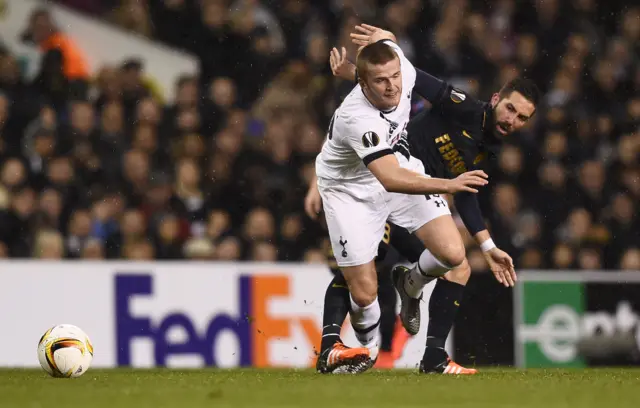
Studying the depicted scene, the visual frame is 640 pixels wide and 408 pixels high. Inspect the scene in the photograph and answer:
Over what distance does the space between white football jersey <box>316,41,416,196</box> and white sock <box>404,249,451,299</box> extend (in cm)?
53

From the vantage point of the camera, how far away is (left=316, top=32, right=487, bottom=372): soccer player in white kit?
21.2 ft

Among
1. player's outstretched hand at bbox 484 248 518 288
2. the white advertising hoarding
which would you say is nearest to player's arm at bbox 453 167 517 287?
player's outstretched hand at bbox 484 248 518 288

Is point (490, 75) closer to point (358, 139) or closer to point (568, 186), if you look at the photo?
point (568, 186)

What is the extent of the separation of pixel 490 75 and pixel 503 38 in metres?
1.24

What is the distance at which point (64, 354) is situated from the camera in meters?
6.57

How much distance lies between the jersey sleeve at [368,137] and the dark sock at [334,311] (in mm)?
1228

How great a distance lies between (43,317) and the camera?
370 inches

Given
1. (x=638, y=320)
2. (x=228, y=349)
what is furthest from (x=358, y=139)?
(x=638, y=320)

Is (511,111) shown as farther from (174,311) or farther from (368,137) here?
(174,311)

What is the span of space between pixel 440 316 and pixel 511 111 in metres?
1.28

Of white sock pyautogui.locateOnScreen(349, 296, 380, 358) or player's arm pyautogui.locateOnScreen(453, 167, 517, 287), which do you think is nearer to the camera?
player's arm pyautogui.locateOnScreen(453, 167, 517, 287)

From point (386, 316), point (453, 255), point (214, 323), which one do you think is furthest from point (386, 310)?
point (453, 255)

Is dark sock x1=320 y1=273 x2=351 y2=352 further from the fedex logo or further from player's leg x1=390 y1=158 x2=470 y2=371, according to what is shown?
the fedex logo

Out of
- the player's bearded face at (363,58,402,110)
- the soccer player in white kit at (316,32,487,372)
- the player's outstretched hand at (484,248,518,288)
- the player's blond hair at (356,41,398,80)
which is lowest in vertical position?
the player's outstretched hand at (484,248,518,288)
